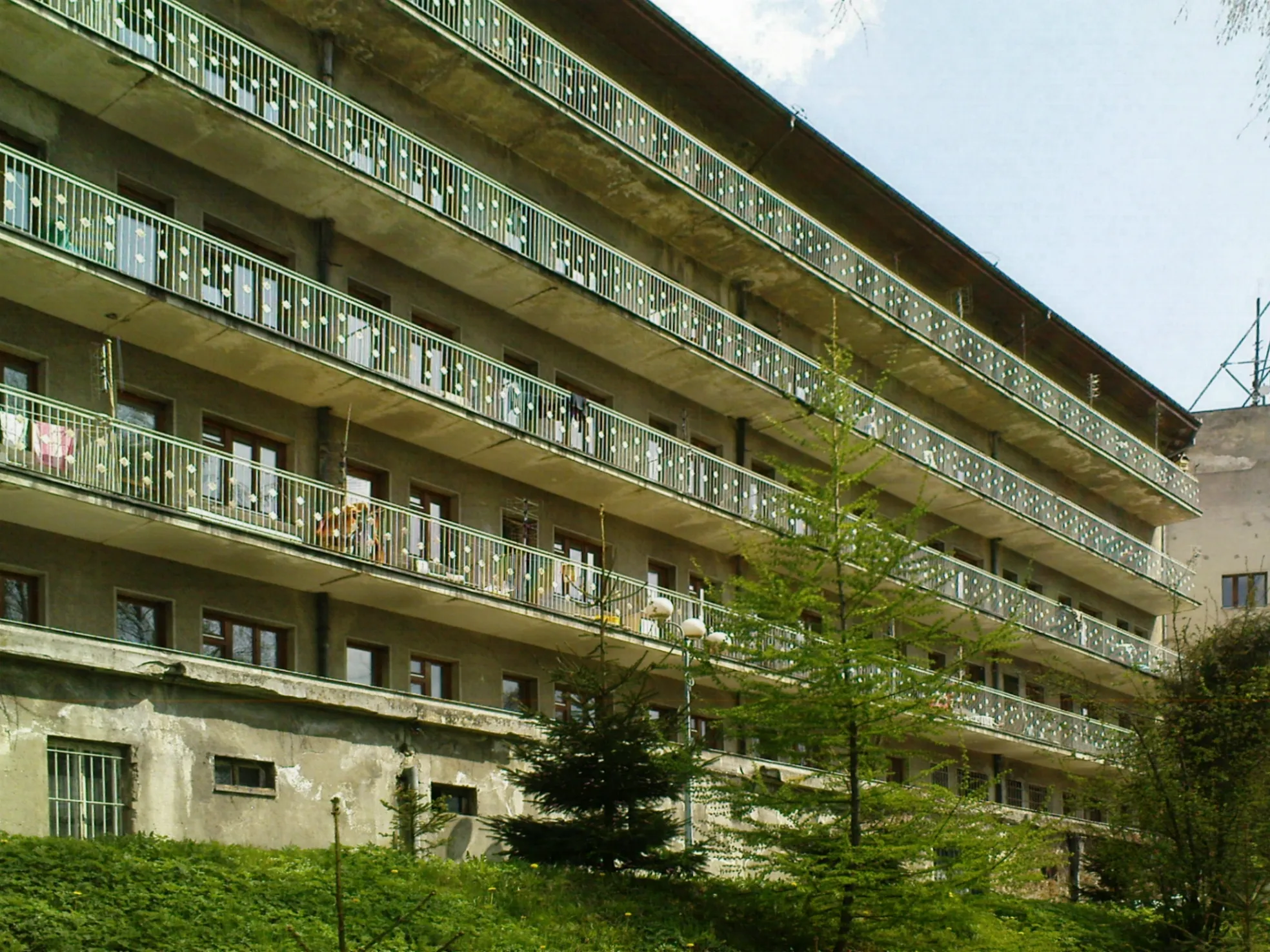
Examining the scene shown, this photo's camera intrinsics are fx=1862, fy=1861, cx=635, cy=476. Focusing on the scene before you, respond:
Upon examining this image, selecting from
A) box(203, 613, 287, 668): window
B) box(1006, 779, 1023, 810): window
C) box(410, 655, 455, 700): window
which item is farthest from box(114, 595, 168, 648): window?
box(1006, 779, 1023, 810): window

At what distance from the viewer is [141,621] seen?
24359mm

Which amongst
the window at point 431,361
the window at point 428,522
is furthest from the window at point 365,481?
the window at point 431,361

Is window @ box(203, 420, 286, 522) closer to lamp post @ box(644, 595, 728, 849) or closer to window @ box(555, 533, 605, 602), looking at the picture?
window @ box(555, 533, 605, 602)

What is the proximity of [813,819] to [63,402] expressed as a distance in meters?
10.6

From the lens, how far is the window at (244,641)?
25.3m

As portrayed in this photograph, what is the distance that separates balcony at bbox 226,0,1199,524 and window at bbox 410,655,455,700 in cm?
895

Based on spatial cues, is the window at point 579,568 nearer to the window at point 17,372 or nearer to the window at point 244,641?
the window at point 244,641

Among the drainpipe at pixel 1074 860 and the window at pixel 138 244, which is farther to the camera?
the drainpipe at pixel 1074 860

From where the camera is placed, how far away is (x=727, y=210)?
114ft

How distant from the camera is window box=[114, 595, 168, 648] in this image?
24047mm

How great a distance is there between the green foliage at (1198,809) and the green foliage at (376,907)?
4.88 meters

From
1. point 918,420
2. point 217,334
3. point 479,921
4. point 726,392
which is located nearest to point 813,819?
point 479,921

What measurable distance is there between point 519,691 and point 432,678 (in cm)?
215

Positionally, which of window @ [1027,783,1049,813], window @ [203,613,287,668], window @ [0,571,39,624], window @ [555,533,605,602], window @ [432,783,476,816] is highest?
window @ [555,533,605,602]
